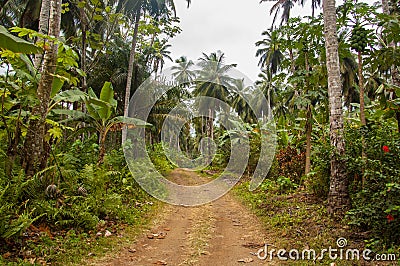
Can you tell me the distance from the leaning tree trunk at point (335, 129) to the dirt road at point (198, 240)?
150 centimetres

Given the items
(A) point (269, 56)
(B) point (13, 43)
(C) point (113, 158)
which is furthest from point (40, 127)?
(A) point (269, 56)

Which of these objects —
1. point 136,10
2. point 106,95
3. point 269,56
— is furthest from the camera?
point 269,56

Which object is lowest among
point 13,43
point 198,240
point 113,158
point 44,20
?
point 198,240

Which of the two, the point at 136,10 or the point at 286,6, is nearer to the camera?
the point at 136,10

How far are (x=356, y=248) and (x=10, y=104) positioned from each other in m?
6.09

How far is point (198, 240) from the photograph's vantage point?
211 inches

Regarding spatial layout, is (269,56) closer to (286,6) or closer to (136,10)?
(286,6)

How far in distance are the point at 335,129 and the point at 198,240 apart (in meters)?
3.18

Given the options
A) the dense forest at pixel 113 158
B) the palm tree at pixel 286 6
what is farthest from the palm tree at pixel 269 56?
the dense forest at pixel 113 158

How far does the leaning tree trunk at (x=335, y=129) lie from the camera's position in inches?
216

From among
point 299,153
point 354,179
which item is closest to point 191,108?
point 299,153

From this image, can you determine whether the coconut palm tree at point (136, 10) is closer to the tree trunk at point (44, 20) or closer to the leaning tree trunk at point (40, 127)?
the tree trunk at point (44, 20)

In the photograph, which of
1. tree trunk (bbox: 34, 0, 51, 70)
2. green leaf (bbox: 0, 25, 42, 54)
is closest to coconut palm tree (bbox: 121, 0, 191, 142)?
tree trunk (bbox: 34, 0, 51, 70)

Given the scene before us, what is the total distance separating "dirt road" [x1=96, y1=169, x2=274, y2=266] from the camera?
175 inches
